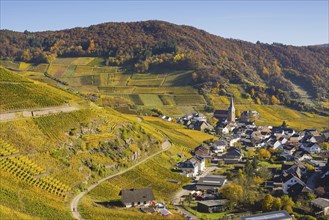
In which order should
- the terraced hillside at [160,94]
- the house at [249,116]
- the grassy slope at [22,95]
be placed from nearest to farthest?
the grassy slope at [22,95]
the terraced hillside at [160,94]
the house at [249,116]

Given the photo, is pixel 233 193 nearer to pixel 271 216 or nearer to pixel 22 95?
pixel 271 216

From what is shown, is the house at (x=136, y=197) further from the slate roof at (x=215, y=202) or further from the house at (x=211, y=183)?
the house at (x=211, y=183)

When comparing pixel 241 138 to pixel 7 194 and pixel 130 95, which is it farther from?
pixel 7 194

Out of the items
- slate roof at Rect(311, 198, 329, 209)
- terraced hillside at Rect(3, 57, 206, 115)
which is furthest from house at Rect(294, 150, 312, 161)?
terraced hillside at Rect(3, 57, 206, 115)

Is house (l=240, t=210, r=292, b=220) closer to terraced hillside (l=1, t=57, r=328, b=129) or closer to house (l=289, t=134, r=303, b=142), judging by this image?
house (l=289, t=134, r=303, b=142)

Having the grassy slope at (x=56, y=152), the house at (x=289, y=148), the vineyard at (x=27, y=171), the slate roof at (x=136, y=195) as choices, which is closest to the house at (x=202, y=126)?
the house at (x=289, y=148)

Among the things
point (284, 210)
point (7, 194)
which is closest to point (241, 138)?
point (284, 210)
